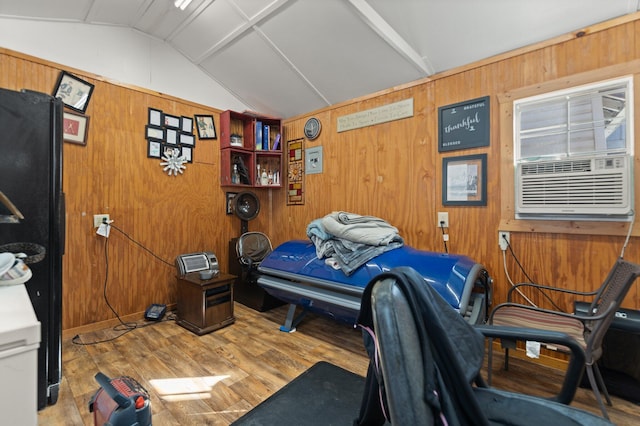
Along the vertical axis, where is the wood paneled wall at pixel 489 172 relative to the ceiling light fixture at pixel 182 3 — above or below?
below

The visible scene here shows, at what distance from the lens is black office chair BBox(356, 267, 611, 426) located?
0.69m

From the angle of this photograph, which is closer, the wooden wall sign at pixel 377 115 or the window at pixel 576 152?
the window at pixel 576 152

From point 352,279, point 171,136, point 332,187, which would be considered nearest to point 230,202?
point 171,136

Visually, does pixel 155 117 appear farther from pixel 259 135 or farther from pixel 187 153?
pixel 259 135

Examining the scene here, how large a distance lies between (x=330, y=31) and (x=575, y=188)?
219 cm

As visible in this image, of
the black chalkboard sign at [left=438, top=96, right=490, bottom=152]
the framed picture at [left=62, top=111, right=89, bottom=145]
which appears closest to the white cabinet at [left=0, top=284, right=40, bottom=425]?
the framed picture at [left=62, top=111, right=89, bottom=145]

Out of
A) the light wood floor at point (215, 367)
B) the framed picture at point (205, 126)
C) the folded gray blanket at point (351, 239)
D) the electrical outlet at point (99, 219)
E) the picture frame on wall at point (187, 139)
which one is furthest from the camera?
the framed picture at point (205, 126)

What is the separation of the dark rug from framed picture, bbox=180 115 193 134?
9.08 ft

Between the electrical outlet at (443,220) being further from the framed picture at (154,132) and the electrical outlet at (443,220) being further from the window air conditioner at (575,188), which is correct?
the framed picture at (154,132)

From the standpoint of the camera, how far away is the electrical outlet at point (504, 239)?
2.16 m

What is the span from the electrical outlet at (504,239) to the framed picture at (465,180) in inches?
10.3

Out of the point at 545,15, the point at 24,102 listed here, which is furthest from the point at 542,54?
the point at 24,102

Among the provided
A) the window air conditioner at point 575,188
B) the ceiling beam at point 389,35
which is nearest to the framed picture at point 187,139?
the ceiling beam at point 389,35

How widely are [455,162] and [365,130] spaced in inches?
38.5
